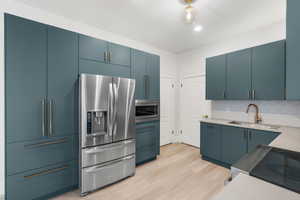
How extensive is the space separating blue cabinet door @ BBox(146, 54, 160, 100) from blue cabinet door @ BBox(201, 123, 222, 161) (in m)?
1.26

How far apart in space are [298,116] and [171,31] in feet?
9.08

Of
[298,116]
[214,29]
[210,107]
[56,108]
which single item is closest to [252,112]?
[298,116]

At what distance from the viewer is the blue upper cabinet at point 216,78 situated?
117 inches

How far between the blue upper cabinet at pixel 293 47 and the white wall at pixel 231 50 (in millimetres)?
1767

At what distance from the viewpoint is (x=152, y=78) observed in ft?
10.0

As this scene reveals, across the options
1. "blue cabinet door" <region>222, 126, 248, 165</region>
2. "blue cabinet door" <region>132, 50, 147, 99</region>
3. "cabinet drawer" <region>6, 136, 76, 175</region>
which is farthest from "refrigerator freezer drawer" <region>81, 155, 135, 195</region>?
"blue cabinet door" <region>222, 126, 248, 165</region>

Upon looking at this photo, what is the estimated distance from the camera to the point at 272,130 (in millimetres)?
2191

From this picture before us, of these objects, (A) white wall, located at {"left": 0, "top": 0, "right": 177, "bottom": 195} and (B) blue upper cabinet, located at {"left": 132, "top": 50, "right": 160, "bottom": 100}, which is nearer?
(A) white wall, located at {"left": 0, "top": 0, "right": 177, "bottom": 195}

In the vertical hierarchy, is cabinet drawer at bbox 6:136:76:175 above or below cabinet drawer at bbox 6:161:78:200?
above

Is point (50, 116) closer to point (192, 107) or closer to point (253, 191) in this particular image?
point (253, 191)

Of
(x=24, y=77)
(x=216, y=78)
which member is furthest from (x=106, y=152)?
(x=216, y=78)

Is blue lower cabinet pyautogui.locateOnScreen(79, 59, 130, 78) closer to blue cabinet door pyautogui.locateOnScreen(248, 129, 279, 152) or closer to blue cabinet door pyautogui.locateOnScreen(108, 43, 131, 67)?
blue cabinet door pyautogui.locateOnScreen(108, 43, 131, 67)

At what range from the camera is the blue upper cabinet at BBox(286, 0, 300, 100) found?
3.81 feet

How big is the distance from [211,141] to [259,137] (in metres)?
0.85
